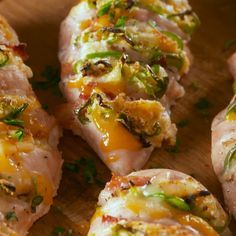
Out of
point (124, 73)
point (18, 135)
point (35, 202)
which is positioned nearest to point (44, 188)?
point (35, 202)

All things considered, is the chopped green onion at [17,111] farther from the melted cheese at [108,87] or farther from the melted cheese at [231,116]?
the melted cheese at [231,116]

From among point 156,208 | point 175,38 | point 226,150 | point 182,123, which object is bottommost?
point 182,123

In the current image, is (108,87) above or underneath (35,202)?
above

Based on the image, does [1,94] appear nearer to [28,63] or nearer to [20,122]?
[20,122]

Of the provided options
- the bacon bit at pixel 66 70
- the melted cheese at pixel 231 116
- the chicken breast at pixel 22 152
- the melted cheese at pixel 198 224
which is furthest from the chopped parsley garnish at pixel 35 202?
the melted cheese at pixel 231 116

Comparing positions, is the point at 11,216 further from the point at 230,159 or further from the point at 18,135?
the point at 230,159

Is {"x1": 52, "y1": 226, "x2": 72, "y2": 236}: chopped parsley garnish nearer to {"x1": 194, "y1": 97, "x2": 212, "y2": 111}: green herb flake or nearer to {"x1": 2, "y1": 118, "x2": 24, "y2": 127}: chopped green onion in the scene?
{"x1": 2, "y1": 118, "x2": 24, "y2": 127}: chopped green onion
